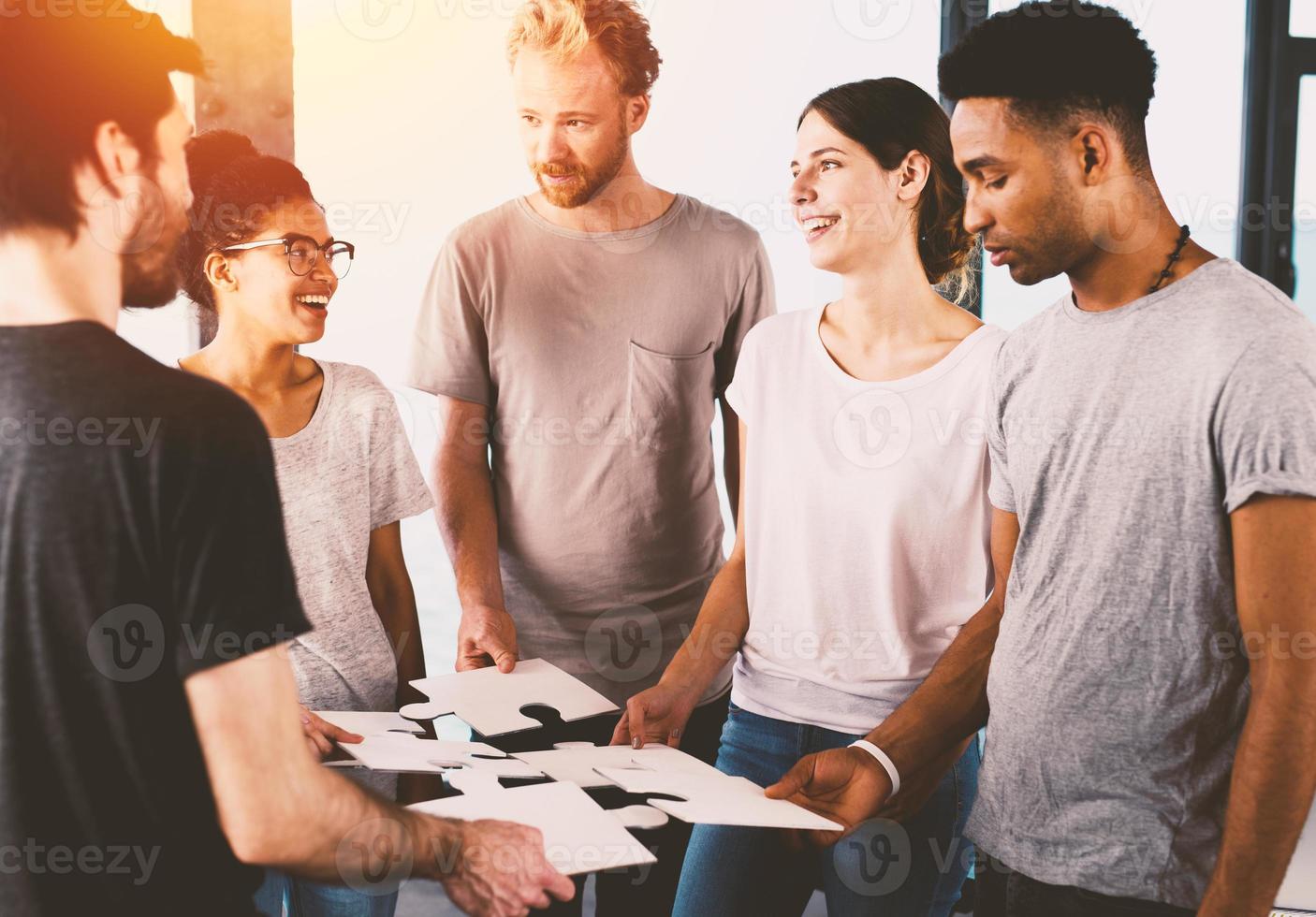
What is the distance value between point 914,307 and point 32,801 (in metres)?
1.31

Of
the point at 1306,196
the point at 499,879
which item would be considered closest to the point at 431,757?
the point at 499,879

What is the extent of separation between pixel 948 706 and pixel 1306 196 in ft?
7.95

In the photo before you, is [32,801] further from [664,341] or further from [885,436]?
[664,341]

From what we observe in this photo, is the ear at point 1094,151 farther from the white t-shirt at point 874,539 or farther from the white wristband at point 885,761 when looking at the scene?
the white wristband at point 885,761

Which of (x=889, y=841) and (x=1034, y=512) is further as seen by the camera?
(x=889, y=841)

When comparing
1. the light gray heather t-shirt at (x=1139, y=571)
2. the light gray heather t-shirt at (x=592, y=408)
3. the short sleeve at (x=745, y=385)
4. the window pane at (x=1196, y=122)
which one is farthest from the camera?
the window pane at (x=1196, y=122)

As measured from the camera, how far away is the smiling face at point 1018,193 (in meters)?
1.28

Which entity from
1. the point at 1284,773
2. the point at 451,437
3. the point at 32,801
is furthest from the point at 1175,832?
the point at 451,437

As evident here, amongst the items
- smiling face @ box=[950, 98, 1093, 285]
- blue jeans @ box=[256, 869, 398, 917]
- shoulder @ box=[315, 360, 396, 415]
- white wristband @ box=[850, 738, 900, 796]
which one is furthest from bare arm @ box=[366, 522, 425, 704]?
smiling face @ box=[950, 98, 1093, 285]

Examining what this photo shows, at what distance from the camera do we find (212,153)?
5.96 ft

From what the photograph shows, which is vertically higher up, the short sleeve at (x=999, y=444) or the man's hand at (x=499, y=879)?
the short sleeve at (x=999, y=444)

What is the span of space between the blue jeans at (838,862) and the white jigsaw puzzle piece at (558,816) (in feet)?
1.43

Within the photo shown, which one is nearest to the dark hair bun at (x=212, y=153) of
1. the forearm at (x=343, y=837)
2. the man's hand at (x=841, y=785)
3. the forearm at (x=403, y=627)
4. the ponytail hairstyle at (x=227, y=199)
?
the ponytail hairstyle at (x=227, y=199)

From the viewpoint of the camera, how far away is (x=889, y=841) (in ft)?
4.72
